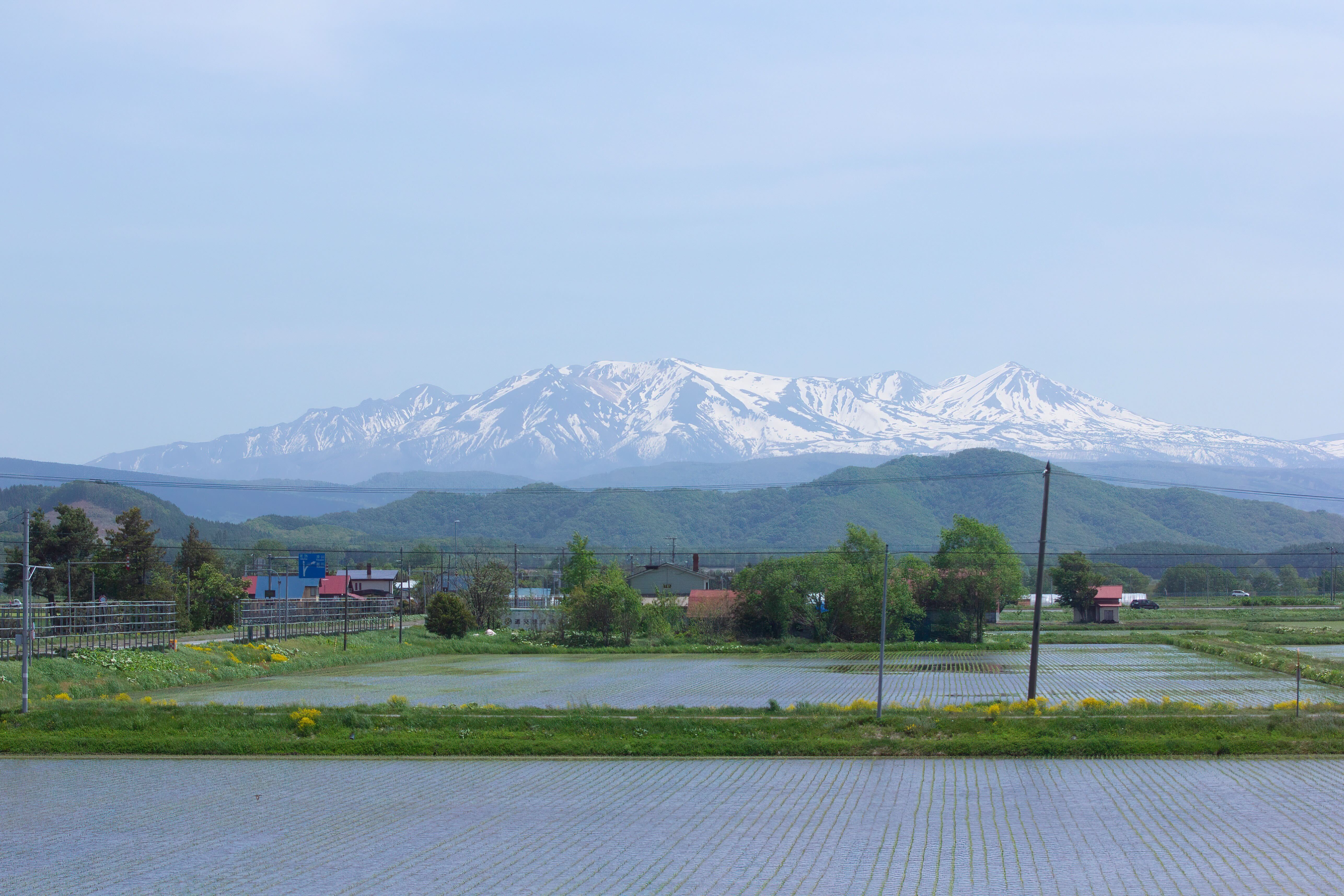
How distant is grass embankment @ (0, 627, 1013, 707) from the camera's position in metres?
33.0

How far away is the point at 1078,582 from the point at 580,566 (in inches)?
1728

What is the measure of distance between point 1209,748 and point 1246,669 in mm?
24967

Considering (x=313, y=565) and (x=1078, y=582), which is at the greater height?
(x=313, y=565)

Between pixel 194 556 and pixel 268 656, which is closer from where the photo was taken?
pixel 268 656

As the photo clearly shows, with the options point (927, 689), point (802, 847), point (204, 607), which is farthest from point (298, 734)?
point (204, 607)

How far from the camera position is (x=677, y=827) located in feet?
49.1

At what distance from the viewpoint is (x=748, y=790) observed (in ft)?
57.8

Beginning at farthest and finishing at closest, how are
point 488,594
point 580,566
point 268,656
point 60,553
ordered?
point 488,594
point 580,566
point 60,553
point 268,656

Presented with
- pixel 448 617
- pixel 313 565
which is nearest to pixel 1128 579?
pixel 448 617

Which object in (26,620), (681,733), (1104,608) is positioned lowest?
(1104,608)

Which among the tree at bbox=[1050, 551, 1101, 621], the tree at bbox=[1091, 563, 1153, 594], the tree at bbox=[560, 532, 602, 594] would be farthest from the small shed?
the tree at bbox=[1091, 563, 1153, 594]

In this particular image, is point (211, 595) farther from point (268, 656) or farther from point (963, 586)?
point (963, 586)

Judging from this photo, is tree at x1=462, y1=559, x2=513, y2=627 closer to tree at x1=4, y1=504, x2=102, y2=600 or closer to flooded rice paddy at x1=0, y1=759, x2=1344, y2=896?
tree at x1=4, y1=504, x2=102, y2=600

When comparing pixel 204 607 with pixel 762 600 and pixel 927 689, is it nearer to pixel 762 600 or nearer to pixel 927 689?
pixel 762 600
